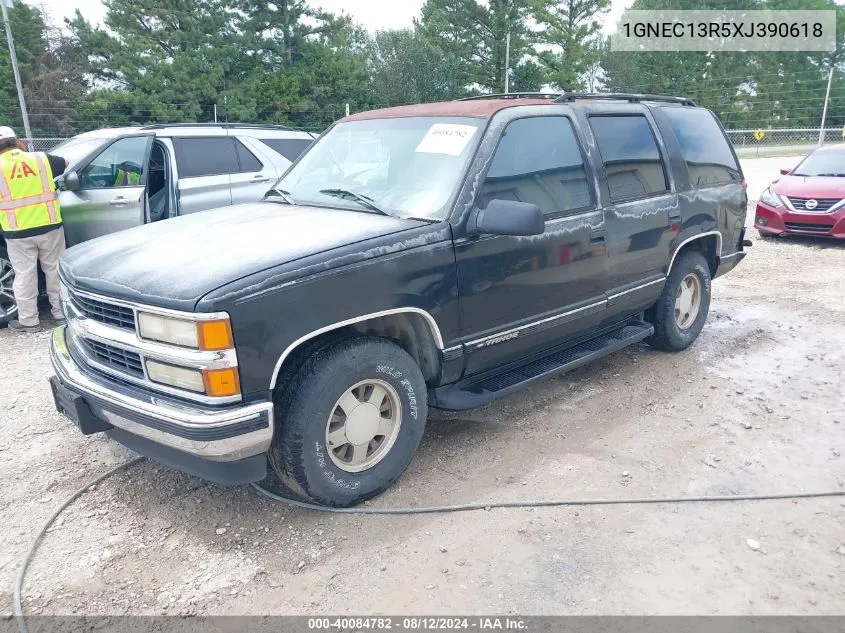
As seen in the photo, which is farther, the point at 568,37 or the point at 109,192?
the point at 568,37

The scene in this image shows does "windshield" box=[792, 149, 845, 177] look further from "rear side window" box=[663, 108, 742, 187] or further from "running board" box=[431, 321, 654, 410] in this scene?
"running board" box=[431, 321, 654, 410]

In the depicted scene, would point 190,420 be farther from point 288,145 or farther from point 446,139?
point 288,145

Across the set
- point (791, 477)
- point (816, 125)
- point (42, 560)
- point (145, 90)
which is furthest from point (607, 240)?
point (816, 125)

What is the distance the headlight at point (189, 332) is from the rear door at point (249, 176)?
447cm

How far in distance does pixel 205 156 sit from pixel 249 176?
0.49 m

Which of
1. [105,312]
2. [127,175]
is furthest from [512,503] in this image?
[127,175]

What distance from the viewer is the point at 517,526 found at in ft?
10.5

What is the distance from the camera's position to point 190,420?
2760 mm

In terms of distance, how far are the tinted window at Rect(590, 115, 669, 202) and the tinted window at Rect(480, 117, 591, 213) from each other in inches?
11.9

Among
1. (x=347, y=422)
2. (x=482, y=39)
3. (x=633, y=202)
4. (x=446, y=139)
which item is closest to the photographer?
(x=347, y=422)

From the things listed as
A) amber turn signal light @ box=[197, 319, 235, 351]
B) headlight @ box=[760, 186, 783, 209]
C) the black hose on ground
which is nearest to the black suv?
amber turn signal light @ box=[197, 319, 235, 351]

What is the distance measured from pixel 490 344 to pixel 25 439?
2.89 meters

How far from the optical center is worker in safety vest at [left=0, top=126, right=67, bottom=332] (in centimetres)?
608

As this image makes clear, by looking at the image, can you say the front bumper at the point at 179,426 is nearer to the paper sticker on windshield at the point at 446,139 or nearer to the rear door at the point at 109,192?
the paper sticker on windshield at the point at 446,139
